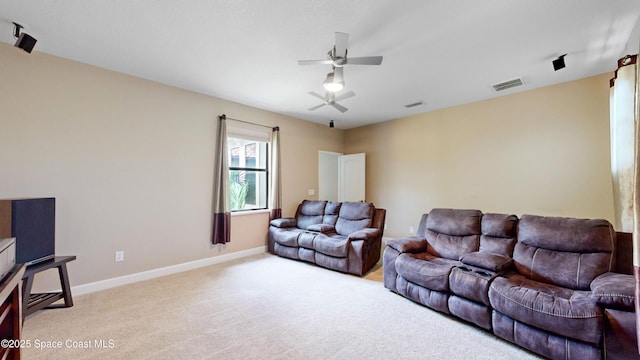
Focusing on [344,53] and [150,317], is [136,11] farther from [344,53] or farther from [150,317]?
[150,317]

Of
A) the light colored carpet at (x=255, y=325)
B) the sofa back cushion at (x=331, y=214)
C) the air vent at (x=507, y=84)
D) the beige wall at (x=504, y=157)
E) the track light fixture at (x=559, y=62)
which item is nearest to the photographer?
the light colored carpet at (x=255, y=325)

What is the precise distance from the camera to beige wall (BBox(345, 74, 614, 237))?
138 inches

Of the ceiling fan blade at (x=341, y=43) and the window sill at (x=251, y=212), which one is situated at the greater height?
the ceiling fan blade at (x=341, y=43)

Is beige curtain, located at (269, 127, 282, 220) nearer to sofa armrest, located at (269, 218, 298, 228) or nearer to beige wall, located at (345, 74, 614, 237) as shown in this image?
sofa armrest, located at (269, 218, 298, 228)

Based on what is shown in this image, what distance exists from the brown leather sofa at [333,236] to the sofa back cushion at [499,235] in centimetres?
145

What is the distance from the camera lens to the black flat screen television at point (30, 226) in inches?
91.2

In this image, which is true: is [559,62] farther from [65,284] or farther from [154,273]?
[65,284]

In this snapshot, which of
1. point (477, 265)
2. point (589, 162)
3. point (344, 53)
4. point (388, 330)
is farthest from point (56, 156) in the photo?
point (589, 162)

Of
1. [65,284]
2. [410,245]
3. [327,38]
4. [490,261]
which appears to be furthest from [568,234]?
[65,284]

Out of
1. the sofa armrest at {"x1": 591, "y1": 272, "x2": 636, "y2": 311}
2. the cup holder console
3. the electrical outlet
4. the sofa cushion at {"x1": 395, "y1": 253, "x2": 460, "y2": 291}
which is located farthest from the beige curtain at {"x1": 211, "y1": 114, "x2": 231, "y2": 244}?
the sofa armrest at {"x1": 591, "y1": 272, "x2": 636, "y2": 311}

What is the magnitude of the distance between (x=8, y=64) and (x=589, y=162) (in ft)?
23.1

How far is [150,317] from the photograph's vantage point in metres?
2.50

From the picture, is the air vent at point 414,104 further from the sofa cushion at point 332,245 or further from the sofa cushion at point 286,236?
the sofa cushion at point 286,236

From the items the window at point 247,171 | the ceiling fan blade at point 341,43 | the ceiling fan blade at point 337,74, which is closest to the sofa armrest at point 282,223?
the window at point 247,171
